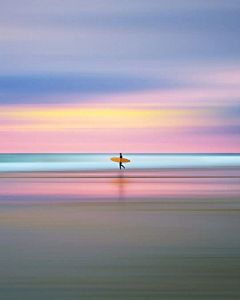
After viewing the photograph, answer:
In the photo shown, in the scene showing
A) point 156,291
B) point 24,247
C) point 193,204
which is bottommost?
point 156,291

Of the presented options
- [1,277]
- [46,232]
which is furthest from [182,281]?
→ [46,232]

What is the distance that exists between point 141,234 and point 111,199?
15.1 ft

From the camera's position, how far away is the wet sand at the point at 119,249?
13.6 ft

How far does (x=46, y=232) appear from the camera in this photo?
22.4 feet

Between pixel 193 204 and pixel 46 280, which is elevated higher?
pixel 193 204

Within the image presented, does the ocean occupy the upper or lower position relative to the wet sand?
upper

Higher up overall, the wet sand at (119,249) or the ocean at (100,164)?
the ocean at (100,164)

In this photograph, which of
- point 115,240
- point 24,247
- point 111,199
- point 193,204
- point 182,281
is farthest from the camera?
point 111,199

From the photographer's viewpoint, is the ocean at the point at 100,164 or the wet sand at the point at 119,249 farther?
the ocean at the point at 100,164

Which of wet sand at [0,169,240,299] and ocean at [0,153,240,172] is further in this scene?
ocean at [0,153,240,172]

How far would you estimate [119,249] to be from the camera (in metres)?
5.67

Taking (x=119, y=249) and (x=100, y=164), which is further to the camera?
(x=100, y=164)

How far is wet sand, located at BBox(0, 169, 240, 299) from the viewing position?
4133mm

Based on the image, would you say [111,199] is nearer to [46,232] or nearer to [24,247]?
[46,232]
